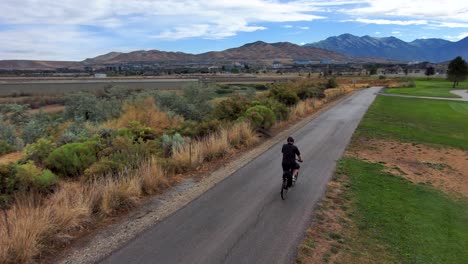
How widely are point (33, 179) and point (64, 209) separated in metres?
2.00

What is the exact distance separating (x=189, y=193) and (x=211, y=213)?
1519mm

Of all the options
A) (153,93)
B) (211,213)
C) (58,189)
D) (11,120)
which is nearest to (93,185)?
(58,189)

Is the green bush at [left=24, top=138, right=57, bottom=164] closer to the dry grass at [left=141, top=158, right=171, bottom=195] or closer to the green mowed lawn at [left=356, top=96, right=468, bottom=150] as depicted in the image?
the dry grass at [left=141, top=158, right=171, bottom=195]

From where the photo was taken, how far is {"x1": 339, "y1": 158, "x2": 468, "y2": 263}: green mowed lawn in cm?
635

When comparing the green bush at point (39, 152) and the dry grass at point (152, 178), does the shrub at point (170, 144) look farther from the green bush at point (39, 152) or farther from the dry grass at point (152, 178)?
the green bush at point (39, 152)

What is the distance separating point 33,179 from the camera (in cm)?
788

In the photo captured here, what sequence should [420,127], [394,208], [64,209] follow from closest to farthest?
1. [64,209]
2. [394,208]
3. [420,127]

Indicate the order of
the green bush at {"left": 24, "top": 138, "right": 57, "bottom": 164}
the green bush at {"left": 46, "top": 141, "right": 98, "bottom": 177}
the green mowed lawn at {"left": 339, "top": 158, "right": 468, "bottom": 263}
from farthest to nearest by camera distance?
the green bush at {"left": 24, "top": 138, "right": 57, "bottom": 164}, the green bush at {"left": 46, "top": 141, "right": 98, "bottom": 177}, the green mowed lawn at {"left": 339, "top": 158, "right": 468, "bottom": 263}

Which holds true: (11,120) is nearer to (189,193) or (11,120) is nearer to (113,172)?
(113,172)

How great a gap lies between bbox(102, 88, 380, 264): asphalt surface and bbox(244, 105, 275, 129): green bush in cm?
588

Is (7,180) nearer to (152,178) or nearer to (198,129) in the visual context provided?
(152,178)

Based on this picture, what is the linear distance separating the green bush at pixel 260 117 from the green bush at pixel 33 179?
1063cm

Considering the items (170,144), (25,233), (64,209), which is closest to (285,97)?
(170,144)

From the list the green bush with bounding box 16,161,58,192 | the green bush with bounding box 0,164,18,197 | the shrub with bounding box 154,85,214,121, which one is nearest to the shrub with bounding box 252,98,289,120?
the shrub with bounding box 154,85,214,121
